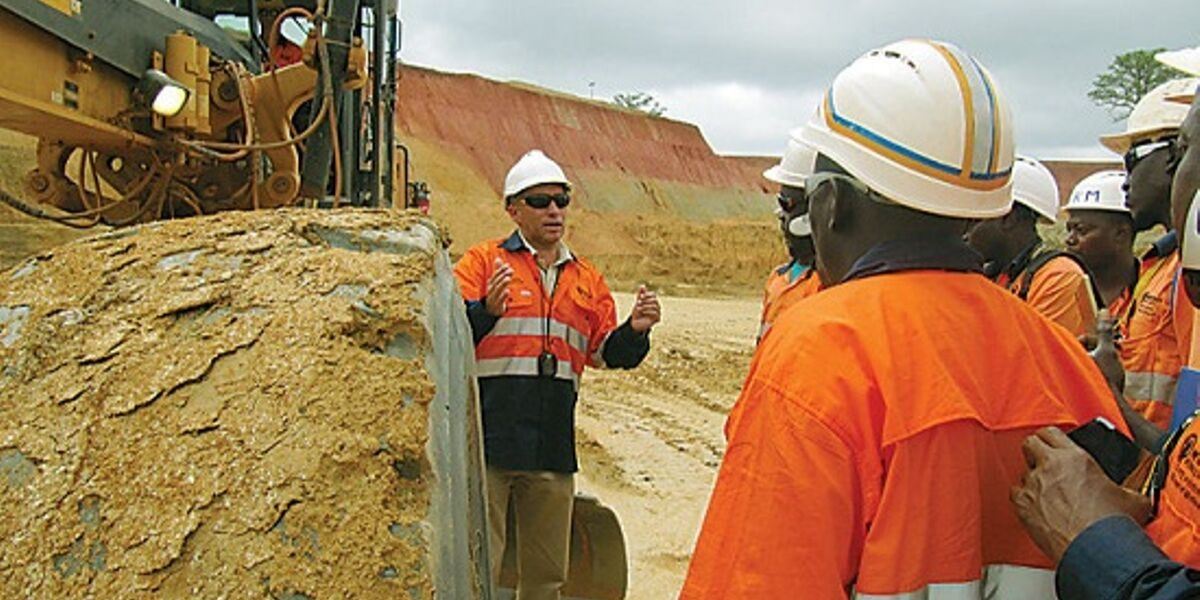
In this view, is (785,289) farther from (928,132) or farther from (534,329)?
(928,132)

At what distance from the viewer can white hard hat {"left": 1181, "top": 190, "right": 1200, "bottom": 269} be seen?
6.38 feet

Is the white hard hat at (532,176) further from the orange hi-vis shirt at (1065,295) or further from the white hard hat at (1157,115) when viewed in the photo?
the white hard hat at (1157,115)

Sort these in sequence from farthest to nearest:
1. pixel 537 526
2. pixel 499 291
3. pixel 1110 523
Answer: pixel 537 526
pixel 499 291
pixel 1110 523

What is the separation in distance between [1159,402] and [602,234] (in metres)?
33.2

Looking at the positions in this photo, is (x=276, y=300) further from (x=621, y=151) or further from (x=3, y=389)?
(x=621, y=151)

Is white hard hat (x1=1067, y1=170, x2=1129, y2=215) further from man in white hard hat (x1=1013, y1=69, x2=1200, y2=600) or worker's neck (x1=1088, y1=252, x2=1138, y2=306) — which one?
man in white hard hat (x1=1013, y1=69, x2=1200, y2=600)

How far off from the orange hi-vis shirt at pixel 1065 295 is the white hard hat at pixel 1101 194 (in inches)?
28.7

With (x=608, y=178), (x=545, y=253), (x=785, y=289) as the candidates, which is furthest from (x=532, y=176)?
(x=608, y=178)

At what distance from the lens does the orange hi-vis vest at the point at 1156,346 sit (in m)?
3.55

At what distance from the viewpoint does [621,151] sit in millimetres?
52875

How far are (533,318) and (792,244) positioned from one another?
1.07 meters

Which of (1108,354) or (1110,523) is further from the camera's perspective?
(1108,354)

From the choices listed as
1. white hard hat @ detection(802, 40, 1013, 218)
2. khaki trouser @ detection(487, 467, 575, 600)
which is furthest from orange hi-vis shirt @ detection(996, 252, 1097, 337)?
white hard hat @ detection(802, 40, 1013, 218)

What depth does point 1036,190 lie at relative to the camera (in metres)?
4.56
